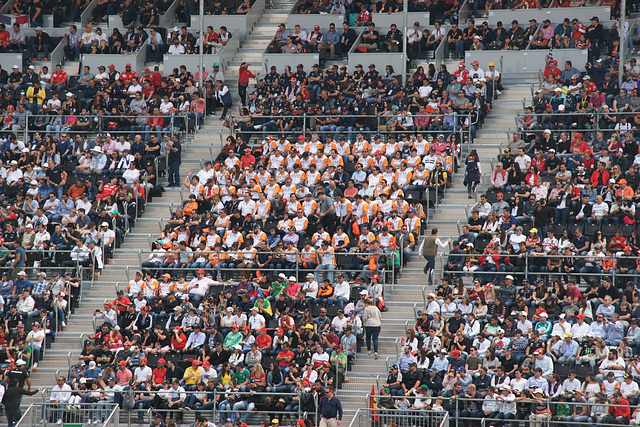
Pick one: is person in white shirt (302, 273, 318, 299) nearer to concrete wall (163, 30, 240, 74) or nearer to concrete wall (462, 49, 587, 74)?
concrete wall (462, 49, 587, 74)

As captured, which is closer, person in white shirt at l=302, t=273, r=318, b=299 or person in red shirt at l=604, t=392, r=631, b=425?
person in red shirt at l=604, t=392, r=631, b=425

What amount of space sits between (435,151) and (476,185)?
141cm

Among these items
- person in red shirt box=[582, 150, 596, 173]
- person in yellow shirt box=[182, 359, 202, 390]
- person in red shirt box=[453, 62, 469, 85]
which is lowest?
person in yellow shirt box=[182, 359, 202, 390]

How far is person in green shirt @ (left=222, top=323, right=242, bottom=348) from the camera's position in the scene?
79.3 feet

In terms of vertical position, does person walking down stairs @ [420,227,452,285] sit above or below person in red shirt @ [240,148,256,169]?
below

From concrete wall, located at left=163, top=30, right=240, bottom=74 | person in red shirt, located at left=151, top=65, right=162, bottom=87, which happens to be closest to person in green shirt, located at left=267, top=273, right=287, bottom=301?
person in red shirt, located at left=151, top=65, right=162, bottom=87

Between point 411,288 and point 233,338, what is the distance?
4.45 metres

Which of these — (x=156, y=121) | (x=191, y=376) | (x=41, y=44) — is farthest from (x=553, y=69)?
(x=41, y=44)

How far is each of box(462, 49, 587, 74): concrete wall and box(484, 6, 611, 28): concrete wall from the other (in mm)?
2116

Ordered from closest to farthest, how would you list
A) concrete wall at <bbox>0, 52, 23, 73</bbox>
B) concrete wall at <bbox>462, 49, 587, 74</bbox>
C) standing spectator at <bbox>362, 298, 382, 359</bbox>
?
1. standing spectator at <bbox>362, 298, 382, 359</bbox>
2. concrete wall at <bbox>462, 49, 587, 74</bbox>
3. concrete wall at <bbox>0, 52, 23, 73</bbox>

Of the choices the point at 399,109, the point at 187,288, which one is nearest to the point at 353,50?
the point at 399,109

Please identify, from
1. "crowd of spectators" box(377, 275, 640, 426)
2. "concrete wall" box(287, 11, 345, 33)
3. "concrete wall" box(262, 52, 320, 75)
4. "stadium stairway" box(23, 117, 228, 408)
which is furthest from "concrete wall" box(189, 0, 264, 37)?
"crowd of spectators" box(377, 275, 640, 426)

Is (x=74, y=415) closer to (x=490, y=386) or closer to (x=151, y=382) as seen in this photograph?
(x=151, y=382)

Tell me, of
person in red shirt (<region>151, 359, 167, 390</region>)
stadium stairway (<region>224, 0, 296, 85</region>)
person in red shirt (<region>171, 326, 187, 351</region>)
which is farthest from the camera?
stadium stairway (<region>224, 0, 296, 85</region>)
